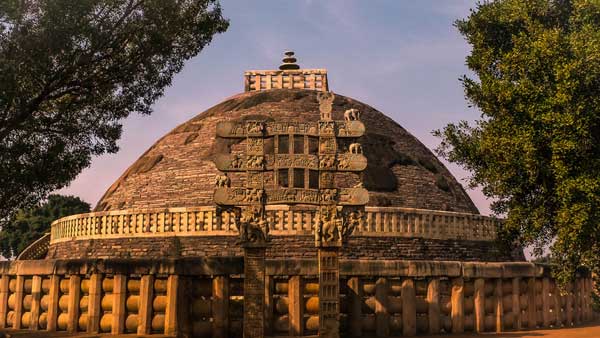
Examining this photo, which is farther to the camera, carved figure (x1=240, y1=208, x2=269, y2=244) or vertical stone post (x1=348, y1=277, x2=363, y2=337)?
vertical stone post (x1=348, y1=277, x2=363, y2=337)

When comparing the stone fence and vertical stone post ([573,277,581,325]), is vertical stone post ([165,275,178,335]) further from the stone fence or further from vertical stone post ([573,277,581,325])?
vertical stone post ([573,277,581,325])

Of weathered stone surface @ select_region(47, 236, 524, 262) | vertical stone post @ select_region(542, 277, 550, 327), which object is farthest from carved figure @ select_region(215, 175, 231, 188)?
weathered stone surface @ select_region(47, 236, 524, 262)

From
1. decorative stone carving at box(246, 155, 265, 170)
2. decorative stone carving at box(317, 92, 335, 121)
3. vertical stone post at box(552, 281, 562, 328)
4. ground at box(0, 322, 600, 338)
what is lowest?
ground at box(0, 322, 600, 338)

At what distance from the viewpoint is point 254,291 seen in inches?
488

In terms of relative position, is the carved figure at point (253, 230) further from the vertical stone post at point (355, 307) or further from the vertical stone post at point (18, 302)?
the vertical stone post at point (18, 302)

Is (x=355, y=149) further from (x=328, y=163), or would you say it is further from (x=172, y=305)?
(x=172, y=305)

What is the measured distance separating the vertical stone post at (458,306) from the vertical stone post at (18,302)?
1038cm

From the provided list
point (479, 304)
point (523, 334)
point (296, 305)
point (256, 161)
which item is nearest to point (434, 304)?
point (479, 304)

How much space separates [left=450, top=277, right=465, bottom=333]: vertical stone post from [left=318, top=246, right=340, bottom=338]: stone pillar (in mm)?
3727

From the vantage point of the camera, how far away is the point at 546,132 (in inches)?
539

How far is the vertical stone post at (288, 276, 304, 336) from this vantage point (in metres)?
13.4

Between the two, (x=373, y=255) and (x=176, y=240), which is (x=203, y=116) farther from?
(x=373, y=255)

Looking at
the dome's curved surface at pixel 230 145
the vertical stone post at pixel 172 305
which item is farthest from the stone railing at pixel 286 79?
the vertical stone post at pixel 172 305

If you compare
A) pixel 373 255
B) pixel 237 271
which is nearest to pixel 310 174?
pixel 237 271
